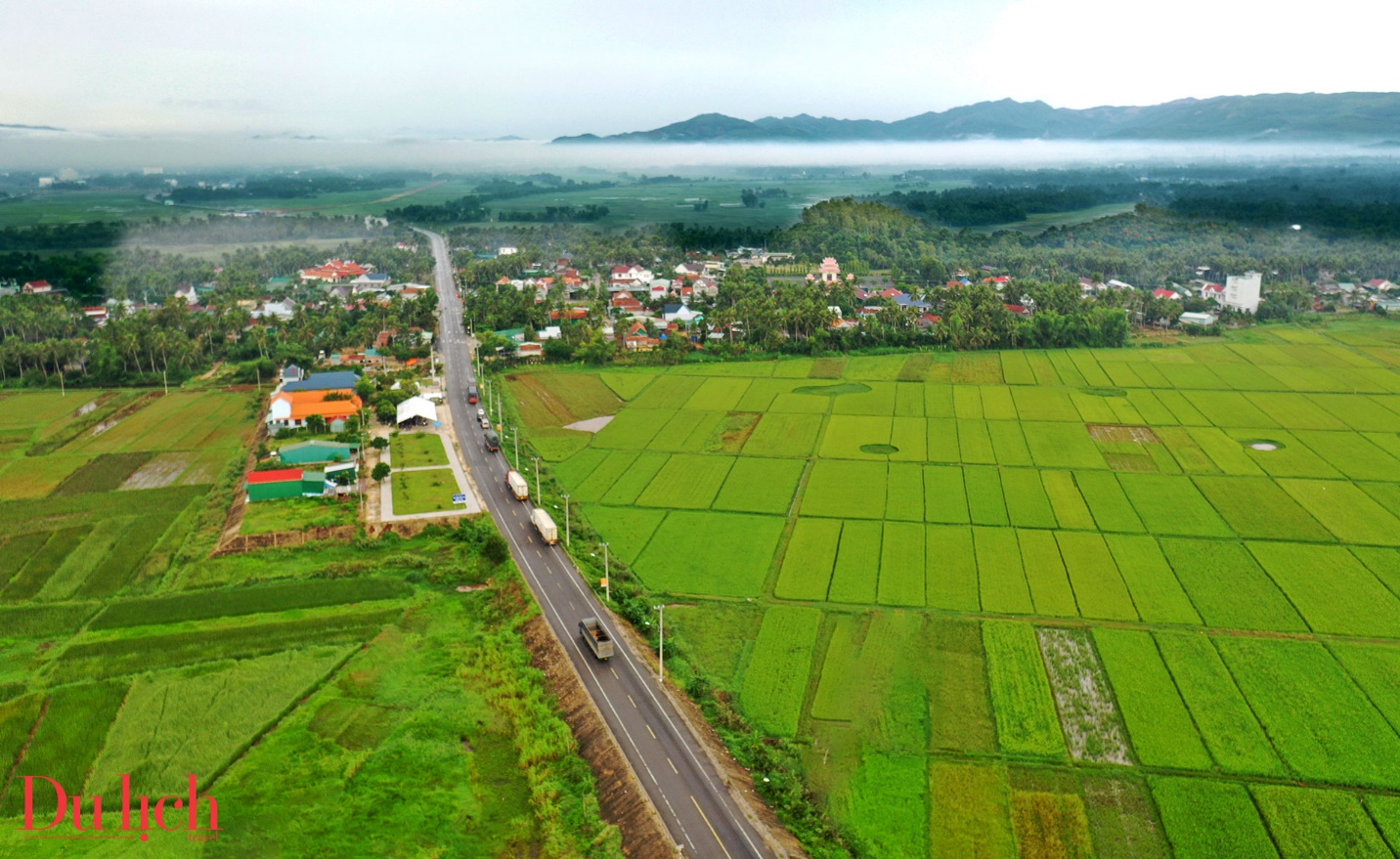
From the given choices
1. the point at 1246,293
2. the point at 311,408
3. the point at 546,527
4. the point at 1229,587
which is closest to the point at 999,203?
the point at 1246,293

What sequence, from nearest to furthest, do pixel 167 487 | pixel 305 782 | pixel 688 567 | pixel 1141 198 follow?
pixel 305 782 < pixel 688 567 < pixel 167 487 < pixel 1141 198

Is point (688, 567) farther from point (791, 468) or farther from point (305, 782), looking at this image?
point (305, 782)

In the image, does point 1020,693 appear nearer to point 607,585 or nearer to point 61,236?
point 607,585

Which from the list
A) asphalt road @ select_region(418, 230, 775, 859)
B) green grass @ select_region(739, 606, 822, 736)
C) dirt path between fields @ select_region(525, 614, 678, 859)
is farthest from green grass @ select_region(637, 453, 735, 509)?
dirt path between fields @ select_region(525, 614, 678, 859)

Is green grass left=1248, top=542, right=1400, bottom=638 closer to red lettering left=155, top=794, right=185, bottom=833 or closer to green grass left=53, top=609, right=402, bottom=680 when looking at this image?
green grass left=53, top=609, right=402, bottom=680

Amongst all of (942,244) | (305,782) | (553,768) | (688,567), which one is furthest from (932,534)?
(942,244)

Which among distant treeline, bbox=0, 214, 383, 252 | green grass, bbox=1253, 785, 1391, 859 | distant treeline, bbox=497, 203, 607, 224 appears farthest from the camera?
distant treeline, bbox=497, 203, 607, 224

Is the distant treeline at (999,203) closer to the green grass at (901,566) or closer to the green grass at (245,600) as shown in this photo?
the green grass at (901,566)
